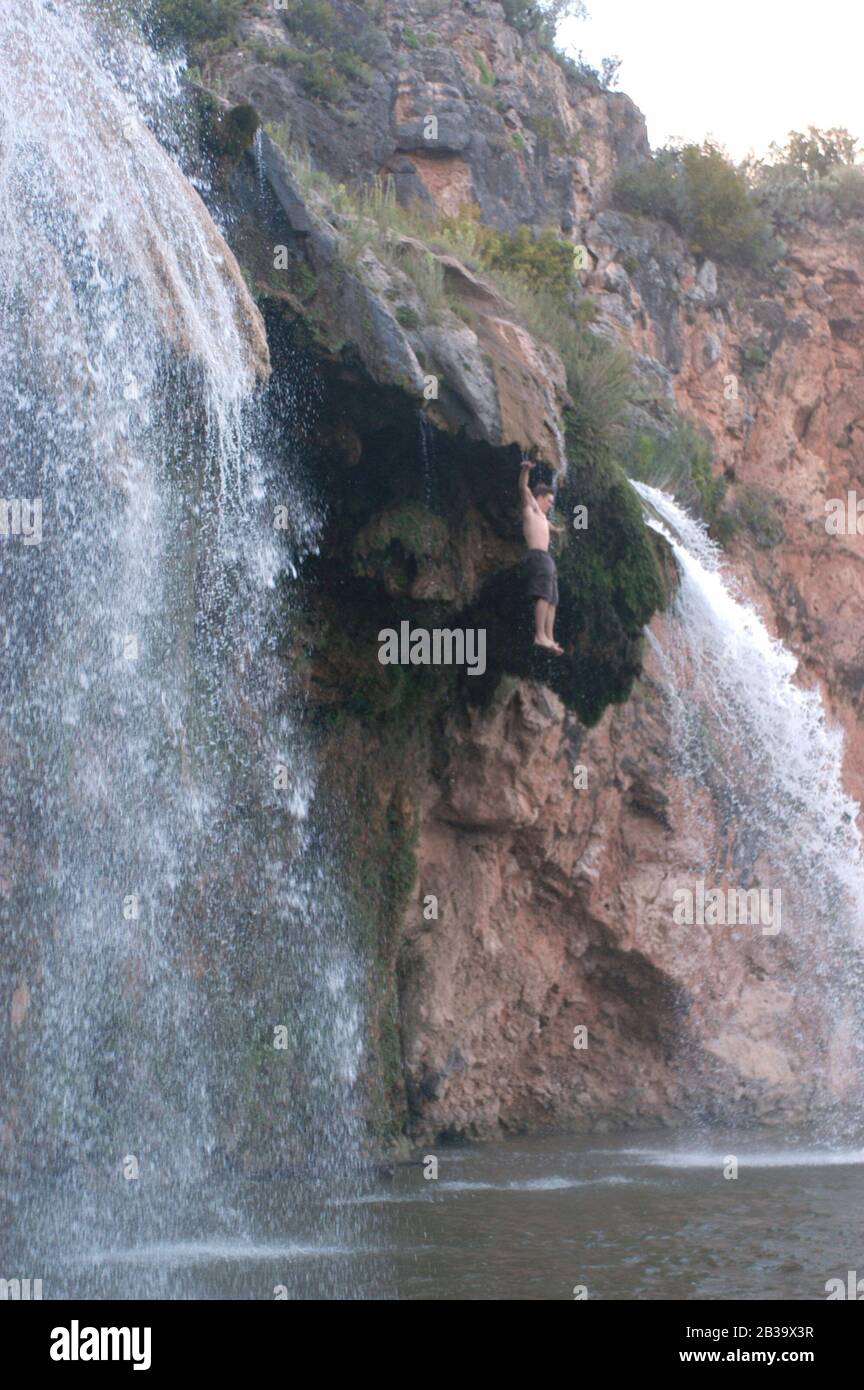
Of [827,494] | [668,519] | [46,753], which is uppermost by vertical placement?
[827,494]

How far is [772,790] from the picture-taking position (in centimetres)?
1464

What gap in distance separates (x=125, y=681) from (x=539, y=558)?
3.24m

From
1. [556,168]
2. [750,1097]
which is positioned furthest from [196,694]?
[556,168]

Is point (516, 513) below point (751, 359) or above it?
below

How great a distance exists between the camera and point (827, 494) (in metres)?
20.6

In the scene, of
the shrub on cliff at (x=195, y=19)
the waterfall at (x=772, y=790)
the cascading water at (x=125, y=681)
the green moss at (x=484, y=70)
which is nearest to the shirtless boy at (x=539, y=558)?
the cascading water at (x=125, y=681)

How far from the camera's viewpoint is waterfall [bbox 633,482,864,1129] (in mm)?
13992

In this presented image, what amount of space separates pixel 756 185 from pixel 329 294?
580 inches

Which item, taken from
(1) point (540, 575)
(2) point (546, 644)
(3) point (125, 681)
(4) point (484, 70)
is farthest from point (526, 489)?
(4) point (484, 70)

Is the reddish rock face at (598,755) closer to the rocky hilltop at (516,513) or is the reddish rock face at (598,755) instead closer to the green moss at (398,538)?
the rocky hilltop at (516,513)

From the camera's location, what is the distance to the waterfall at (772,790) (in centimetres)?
1399

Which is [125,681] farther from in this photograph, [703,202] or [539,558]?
[703,202]

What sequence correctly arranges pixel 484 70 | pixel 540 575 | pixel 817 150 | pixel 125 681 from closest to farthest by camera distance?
pixel 125 681 < pixel 540 575 < pixel 484 70 < pixel 817 150

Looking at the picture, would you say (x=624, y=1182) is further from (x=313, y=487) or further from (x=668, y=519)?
(x=668, y=519)
